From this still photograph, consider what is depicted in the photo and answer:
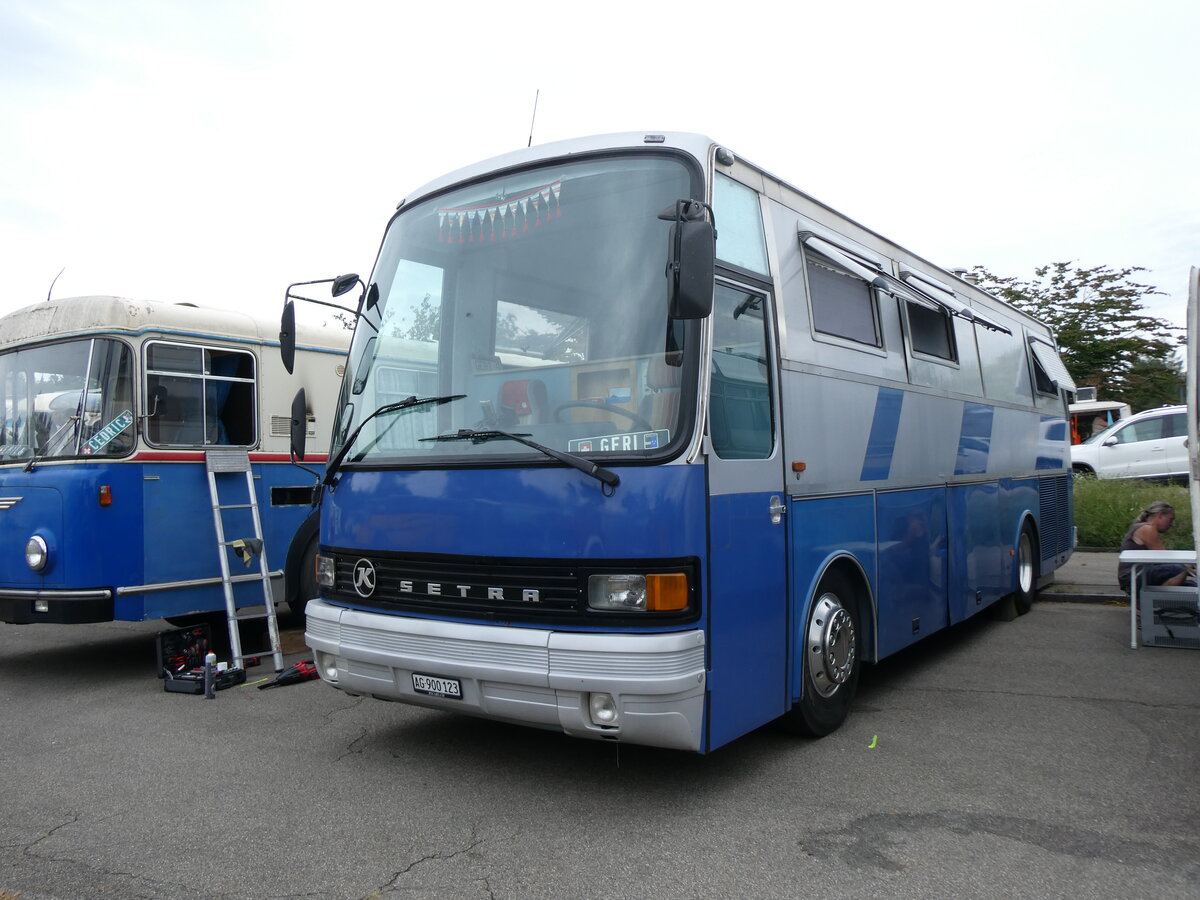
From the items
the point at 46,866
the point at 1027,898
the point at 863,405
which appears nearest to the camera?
the point at 1027,898

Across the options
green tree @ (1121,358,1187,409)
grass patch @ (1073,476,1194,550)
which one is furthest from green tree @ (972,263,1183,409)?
grass patch @ (1073,476,1194,550)

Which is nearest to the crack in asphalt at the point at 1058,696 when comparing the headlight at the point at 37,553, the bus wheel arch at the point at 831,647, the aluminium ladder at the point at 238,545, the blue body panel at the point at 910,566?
the blue body panel at the point at 910,566

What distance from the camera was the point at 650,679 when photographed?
13.7 feet

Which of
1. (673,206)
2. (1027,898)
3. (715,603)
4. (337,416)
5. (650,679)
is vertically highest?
(673,206)

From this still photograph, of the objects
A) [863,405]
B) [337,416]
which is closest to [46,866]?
[337,416]

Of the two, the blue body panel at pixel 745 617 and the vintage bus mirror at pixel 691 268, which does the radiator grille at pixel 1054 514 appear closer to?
the blue body panel at pixel 745 617

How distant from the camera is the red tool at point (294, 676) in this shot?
23.6ft

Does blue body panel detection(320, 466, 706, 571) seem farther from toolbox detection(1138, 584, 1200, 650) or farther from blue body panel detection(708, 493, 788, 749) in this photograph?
toolbox detection(1138, 584, 1200, 650)

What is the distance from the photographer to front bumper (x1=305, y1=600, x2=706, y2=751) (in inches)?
166

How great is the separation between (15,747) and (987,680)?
6.43m

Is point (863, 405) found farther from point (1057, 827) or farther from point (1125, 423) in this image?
point (1125, 423)

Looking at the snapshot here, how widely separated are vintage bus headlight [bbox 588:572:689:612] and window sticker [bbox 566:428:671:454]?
56cm

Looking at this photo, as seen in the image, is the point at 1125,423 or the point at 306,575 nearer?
the point at 306,575

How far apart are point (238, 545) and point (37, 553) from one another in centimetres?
139
